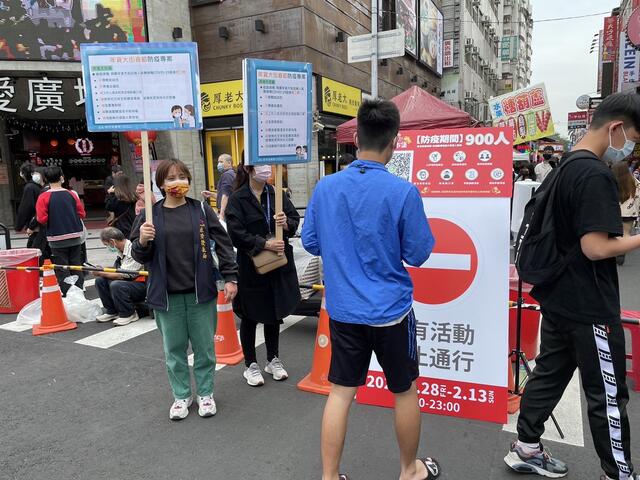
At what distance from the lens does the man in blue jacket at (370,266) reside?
Result: 232 cm

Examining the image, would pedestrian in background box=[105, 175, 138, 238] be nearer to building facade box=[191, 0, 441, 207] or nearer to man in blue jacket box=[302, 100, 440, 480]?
man in blue jacket box=[302, 100, 440, 480]

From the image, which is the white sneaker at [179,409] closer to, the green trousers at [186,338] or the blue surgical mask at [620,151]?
the green trousers at [186,338]

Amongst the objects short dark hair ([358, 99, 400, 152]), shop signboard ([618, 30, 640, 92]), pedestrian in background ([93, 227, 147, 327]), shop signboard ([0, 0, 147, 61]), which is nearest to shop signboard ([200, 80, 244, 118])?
shop signboard ([0, 0, 147, 61])

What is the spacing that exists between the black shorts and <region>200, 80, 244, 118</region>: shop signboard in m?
14.0

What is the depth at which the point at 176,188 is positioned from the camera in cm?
338

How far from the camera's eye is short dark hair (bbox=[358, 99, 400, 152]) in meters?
2.35

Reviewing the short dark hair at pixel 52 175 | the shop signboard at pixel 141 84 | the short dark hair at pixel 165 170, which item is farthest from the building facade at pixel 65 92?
the short dark hair at pixel 165 170

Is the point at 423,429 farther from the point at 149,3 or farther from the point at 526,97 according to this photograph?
the point at 149,3

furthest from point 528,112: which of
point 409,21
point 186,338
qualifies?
point 409,21

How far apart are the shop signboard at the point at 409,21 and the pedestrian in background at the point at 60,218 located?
772 inches

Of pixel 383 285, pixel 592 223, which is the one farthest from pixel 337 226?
pixel 592 223

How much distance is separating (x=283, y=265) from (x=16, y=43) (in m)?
12.9

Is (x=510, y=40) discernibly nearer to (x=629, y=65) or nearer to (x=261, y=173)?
(x=629, y=65)

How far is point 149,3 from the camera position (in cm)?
1384
